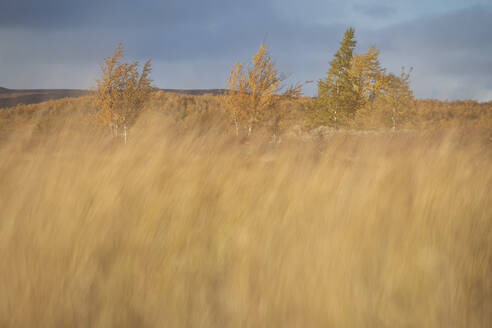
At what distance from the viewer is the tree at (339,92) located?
1198 inches

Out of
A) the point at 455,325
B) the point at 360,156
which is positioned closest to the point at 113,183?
the point at 455,325

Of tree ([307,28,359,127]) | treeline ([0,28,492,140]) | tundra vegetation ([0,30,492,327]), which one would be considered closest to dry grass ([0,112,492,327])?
tundra vegetation ([0,30,492,327])

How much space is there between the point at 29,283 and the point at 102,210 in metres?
0.39

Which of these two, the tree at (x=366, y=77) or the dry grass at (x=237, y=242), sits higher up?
the tree at (x=366, y=77)

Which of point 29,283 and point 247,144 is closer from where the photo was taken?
point 29,283

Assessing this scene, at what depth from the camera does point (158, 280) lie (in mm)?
1012

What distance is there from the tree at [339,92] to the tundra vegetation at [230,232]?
99.2 feet

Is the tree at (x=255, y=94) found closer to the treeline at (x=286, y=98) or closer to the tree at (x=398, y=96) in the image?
the treeline at (x=286, y=98)

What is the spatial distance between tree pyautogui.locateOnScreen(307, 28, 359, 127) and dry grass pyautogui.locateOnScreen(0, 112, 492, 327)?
30682 mm

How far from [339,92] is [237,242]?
1308 inches

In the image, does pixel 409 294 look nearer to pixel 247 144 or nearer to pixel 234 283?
pixel 234 283

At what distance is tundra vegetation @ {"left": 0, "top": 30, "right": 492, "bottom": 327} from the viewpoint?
3.05ft

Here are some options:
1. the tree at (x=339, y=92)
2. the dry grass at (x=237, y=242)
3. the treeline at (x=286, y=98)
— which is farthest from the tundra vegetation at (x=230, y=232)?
the tree at (x=339, y=92)

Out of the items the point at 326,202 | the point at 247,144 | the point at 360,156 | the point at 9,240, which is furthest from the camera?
the point at 247,144
